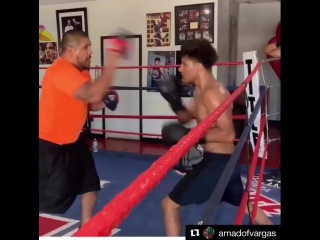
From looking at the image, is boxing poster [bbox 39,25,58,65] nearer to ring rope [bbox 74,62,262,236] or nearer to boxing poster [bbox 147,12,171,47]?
boxing poster [bbox 147,12,171,47]

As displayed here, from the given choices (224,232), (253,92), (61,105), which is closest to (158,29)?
(253,92)

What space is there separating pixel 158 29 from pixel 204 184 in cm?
248

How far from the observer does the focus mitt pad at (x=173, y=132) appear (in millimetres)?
1218

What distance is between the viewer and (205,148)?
112 centimetres

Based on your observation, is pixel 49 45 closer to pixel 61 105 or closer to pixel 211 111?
pixel 61 105

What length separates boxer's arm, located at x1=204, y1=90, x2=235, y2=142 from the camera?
1060 mm

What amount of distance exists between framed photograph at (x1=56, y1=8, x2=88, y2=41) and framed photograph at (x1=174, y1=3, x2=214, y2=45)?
944 millimetres

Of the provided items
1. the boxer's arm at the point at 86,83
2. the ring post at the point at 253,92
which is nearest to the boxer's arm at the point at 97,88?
the boxer's arm at the point at 86,83

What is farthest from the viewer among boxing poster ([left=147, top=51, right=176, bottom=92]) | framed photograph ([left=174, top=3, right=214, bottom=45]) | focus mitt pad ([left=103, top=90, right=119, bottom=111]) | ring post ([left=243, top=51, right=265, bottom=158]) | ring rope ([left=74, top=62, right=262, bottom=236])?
boxing poster ([left=147, top=51, right=176, bottom=92])

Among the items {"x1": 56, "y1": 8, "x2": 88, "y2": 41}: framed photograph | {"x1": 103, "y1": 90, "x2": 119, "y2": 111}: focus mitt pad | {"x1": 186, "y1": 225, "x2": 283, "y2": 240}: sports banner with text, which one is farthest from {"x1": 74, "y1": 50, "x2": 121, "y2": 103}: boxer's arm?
{"x1": 56, "y1": 8, "x2": 88, "y2": 41}: framed photograph

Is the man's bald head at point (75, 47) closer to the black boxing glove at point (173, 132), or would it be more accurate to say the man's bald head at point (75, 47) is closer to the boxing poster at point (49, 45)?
the black boxing glove at point (173, 132)
